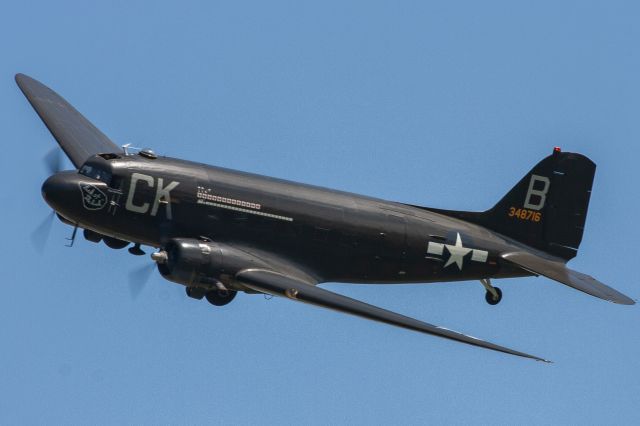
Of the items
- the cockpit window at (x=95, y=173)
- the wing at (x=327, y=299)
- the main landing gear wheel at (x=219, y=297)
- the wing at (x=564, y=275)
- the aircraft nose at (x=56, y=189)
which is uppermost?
the wing at (x=564, y=275)

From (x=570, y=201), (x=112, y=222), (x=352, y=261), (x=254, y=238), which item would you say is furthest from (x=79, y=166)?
(x=570, y=201)

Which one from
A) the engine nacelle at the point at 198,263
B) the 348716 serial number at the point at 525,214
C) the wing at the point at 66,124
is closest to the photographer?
the engine nacelle at the point at 198,263

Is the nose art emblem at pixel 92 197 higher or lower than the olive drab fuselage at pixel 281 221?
lower

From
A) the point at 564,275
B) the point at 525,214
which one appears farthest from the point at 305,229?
the point at 564,275

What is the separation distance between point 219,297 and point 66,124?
10.6 metres

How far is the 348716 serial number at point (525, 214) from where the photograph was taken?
4038 centimetres

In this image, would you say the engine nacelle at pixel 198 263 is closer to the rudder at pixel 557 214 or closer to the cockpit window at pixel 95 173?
the cockpit window at pixel 95 173

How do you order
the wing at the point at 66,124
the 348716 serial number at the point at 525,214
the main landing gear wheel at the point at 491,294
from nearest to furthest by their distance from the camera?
1. the main landing gear wheel at the point at 491,294
2. the 348716 serial number at the point at 525,214
3. the wing at the point at 66,124

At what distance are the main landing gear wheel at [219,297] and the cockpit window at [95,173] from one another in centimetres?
431

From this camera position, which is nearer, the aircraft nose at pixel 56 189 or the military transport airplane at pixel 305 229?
the military transport airplane at pixel 305 229

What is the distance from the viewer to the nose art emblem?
3562cm

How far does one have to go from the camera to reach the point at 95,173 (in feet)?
118

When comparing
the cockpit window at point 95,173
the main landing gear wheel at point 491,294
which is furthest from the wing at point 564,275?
the cockpit window at point 95,173

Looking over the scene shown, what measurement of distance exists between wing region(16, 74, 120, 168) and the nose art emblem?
359 centimetres
